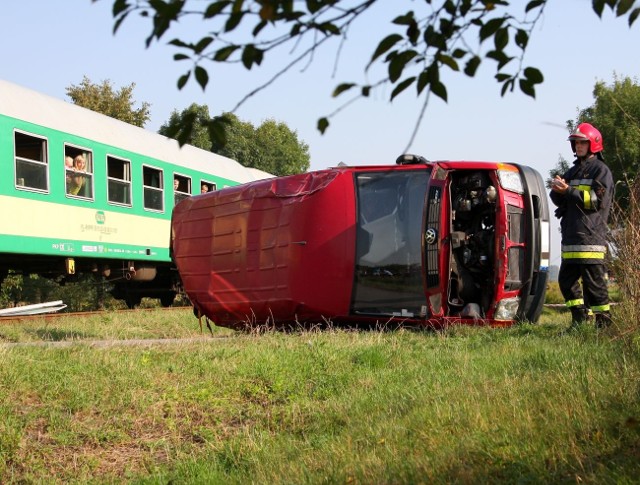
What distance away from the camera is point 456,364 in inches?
277

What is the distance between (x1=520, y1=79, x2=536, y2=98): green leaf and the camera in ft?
9.60

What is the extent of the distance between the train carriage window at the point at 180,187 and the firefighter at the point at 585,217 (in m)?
11.1

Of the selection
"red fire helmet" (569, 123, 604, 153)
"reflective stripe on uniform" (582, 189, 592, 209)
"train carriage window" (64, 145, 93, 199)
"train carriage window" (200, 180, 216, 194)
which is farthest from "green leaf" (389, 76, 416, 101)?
"train carriage window" (200, 180, 216, 194)

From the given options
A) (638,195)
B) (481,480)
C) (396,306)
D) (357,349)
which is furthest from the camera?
(396,306)

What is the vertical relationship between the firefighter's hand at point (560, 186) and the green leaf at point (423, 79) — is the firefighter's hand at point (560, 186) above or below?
above

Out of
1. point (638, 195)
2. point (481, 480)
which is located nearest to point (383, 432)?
point (481, 480)

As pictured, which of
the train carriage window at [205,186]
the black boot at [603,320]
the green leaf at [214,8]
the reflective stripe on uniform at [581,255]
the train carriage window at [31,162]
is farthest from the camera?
the train carriage window at [205,186]

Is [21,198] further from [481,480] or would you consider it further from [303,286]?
[481,480]

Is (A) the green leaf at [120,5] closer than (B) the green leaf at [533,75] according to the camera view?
Yes

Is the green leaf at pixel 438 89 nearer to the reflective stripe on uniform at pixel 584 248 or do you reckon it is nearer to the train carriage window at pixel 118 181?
the reflective stripe on uniform at pixel 584 248

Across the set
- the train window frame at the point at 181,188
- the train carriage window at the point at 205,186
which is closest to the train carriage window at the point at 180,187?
the train window frame at the point at 181,188

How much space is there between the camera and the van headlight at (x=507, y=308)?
947 centimetres

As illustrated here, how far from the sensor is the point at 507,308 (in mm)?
9539

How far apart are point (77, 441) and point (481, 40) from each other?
4.58m
